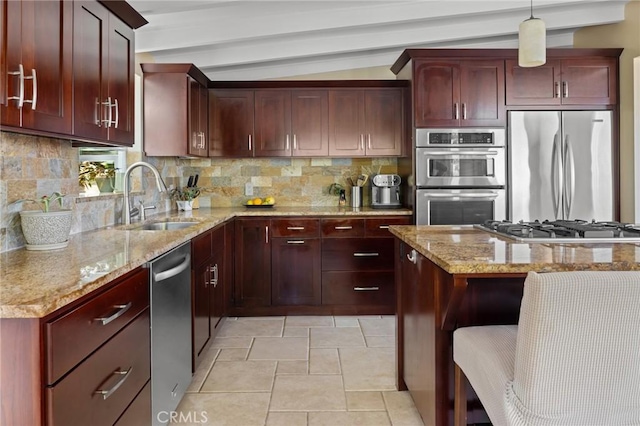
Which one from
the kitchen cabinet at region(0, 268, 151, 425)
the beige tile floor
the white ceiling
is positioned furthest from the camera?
the white ceiling

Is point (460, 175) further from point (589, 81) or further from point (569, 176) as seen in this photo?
point (589, 81)

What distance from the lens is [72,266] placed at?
1.65m

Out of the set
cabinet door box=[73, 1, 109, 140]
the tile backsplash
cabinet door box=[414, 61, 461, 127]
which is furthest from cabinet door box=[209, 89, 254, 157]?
cabinet door box=[73, 1, 109, 140]

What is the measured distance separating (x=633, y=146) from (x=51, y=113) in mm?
4263

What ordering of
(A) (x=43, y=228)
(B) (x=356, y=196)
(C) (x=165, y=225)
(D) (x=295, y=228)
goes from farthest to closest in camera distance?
1. (B) (x=356, y=196)
2. (D) (x=295, y=228)
3. (C) (x=165, y=225)
4. (A) (x=43, y=228)

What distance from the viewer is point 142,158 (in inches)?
152

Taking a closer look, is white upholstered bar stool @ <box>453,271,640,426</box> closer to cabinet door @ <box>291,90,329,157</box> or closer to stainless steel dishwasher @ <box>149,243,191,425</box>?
stainless steel dishwasher @ <box>149,243,191,425</box>

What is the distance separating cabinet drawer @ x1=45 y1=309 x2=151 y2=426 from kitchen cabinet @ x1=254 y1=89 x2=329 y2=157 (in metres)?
2.87

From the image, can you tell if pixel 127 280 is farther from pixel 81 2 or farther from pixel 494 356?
pixel 494 356

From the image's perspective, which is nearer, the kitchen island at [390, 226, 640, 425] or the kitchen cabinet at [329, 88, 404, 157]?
the kitchen island at [390, 226, 640, 425]

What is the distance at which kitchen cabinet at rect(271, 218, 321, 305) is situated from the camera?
4254 millimetres

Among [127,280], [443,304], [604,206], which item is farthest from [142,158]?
[604,206]

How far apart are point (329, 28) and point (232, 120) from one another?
1.33m

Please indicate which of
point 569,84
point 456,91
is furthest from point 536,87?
point 456,91
